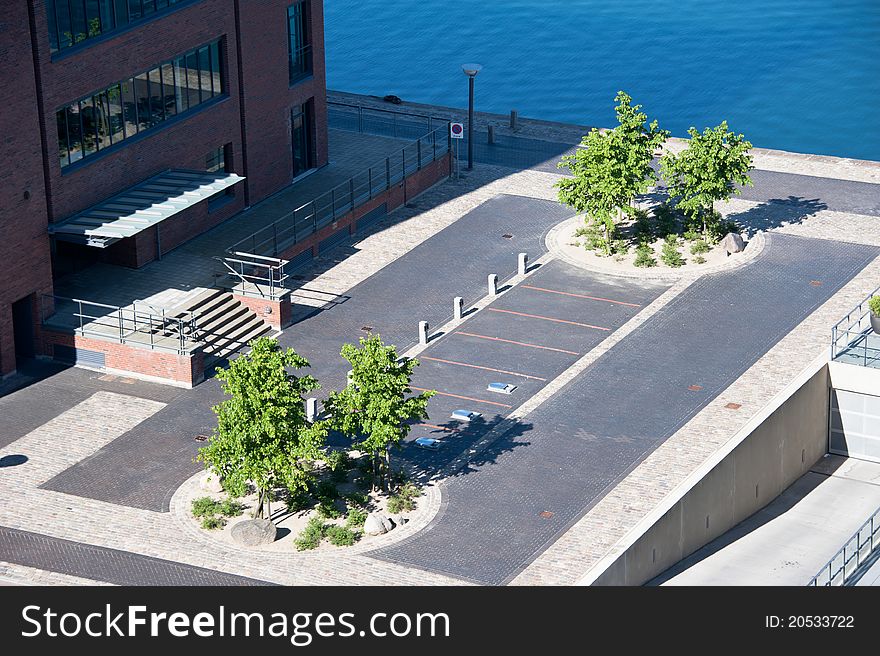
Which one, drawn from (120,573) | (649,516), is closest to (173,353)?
(120,573)

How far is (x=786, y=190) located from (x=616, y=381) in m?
18.5

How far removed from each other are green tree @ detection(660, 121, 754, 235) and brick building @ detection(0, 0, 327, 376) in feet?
45.3

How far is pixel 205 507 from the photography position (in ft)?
136

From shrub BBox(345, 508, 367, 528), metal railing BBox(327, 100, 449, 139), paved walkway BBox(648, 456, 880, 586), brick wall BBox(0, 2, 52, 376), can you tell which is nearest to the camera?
shrub BBox(345, 508, 367, 528)

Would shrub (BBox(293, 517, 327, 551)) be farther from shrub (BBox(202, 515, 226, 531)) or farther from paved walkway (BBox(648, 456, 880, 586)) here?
paved walkway (BBox(648, 456, 880, 586))

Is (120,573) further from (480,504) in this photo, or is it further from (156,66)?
(156,66)

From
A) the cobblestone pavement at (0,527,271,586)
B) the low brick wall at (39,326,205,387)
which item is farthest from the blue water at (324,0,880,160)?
the cobblestone pavement at (0,527,271,586)

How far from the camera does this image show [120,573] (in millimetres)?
38844

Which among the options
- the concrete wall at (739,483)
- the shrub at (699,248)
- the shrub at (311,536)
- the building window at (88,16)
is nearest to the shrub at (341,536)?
the shrub at (311,536)

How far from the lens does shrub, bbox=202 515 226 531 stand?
40688mm

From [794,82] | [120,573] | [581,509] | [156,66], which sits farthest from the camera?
[794,82]

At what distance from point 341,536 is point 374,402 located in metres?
3.33

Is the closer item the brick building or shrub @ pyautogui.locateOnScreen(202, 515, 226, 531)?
shrub @ pyautogui.locateOnScreen(202, 515, 226, 531)

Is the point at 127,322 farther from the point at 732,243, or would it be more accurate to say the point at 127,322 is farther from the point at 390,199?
the point at 732,243
